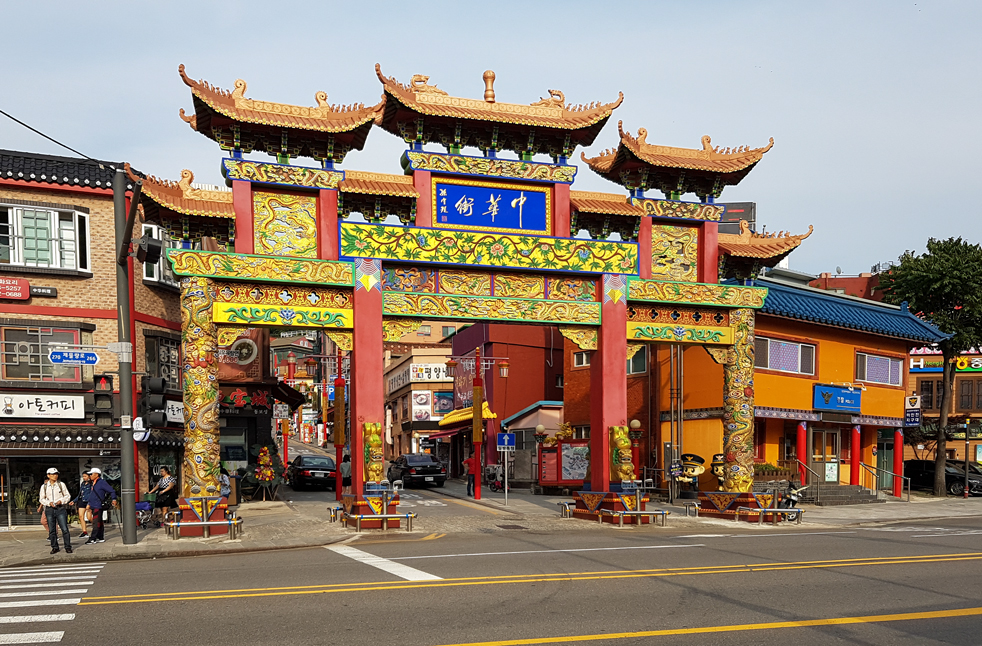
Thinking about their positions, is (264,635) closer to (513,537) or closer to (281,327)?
(513,537)

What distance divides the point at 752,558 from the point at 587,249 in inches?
413

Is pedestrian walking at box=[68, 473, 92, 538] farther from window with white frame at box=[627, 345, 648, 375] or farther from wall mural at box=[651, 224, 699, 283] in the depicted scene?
window with white frame at box=[627, 345, 648, 375]

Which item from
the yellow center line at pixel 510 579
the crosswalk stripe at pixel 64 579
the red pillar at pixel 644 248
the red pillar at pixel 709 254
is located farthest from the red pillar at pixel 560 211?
the crosswalk stripe at pixel 64 579

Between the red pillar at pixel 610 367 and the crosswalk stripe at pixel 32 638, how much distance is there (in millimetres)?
16143

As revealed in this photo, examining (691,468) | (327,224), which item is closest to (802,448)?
(691,468)

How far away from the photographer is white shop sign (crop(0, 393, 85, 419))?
22719mm

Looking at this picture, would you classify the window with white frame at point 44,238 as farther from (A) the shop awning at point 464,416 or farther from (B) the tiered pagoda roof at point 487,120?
(A) the shop awning at point 464,416

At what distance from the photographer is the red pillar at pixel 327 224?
21.5 meters

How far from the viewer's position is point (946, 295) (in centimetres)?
3641

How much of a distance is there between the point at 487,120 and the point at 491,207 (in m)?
2.19

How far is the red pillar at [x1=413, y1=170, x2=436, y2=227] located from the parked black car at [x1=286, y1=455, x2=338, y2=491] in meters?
18.5

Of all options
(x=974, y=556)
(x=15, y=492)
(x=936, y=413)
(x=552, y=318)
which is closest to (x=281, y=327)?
(x=552, y=318)

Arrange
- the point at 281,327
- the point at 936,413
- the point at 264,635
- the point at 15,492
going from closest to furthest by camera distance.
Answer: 1. the point at 264,635
2. the point at 281,327
3. the point at 15,492
4. the point at 936,413

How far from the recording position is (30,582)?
13.0 metres
